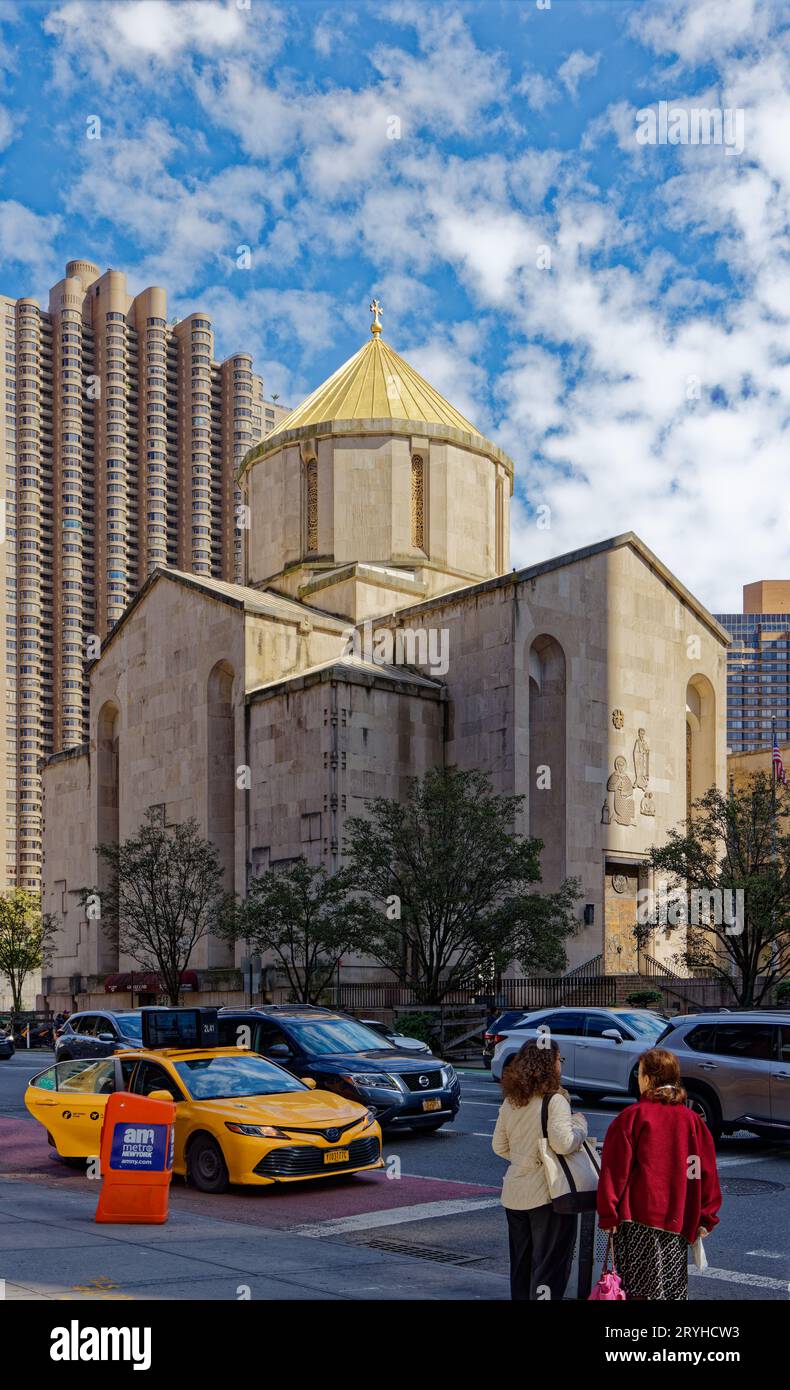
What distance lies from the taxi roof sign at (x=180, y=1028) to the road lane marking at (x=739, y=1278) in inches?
301

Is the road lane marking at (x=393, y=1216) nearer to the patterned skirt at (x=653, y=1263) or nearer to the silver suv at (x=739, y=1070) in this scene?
the silver suv at (x=739, y=1070)

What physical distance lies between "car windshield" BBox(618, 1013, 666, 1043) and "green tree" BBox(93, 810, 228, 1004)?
20.9m

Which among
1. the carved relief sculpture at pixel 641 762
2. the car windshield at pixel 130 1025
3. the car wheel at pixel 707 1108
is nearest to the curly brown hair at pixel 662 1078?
the car wheel at pixel 707 1108

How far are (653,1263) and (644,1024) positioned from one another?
1460 centimetres

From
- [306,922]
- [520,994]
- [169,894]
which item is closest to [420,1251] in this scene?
[306,922]

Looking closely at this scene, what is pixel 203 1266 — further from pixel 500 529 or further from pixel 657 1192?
pixel 500 529

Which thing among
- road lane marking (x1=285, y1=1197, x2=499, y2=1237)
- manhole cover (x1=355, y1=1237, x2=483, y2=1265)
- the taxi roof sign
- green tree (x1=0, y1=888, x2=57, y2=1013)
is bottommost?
green tree (x1=0, y1=888, x2=57, y2=1013)

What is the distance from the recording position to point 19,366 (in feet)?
369

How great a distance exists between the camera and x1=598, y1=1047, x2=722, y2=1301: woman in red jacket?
23.3 feet

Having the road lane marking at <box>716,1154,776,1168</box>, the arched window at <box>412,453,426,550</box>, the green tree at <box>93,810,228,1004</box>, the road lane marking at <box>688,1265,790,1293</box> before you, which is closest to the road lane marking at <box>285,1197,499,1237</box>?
the road lane marking at <box>688,1265,790,1293</box>

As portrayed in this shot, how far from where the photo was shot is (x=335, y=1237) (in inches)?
449

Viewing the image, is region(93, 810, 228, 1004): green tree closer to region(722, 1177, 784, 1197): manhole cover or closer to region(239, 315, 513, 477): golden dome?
region(239, 315, 513, 477): golden dome

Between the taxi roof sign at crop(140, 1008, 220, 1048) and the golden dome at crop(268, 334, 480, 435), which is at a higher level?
the golden dome at crop(268, 334, 480, 435)
